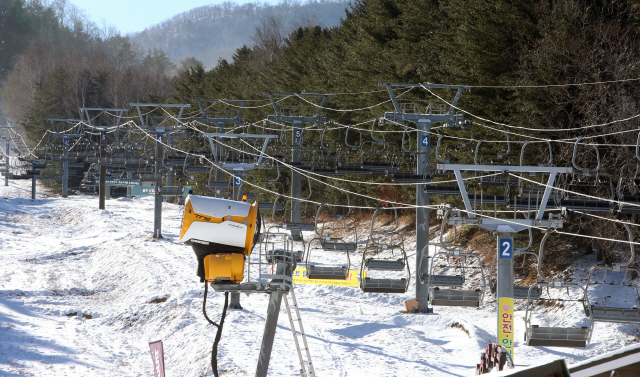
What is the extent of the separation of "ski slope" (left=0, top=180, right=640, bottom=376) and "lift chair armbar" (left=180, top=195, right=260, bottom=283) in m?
5.33

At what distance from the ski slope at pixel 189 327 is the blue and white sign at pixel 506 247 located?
1839 millimetres

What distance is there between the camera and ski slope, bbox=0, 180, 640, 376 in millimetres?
9898

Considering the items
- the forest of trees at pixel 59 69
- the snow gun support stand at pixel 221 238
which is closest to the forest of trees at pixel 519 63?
the snow gun support stand at pixel 221 238

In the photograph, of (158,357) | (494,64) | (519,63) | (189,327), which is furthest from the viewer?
(494,64)

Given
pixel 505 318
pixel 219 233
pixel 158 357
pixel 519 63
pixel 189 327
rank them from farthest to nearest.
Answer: pixel 519 63, pixel 189 327, pixel 505 318, pixel 158 357, pixel 219 233

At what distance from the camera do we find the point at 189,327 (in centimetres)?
1177

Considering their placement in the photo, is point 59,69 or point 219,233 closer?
point 219,233

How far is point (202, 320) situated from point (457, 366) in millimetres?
5035

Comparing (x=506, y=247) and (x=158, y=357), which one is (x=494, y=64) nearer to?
(x=506, y=247)

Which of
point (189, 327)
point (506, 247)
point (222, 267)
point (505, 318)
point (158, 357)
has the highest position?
point (222, 267)

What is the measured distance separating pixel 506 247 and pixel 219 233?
639cm

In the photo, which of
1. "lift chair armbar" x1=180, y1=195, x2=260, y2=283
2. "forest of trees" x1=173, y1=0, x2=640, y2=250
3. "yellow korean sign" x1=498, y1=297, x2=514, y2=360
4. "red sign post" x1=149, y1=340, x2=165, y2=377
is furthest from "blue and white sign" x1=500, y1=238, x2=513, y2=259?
"red sign post" x1=149, y1=340, x2=165, y2=377

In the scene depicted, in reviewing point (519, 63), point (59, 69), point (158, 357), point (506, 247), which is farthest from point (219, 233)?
point (59, 69)

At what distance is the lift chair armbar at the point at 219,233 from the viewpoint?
13.5ft
